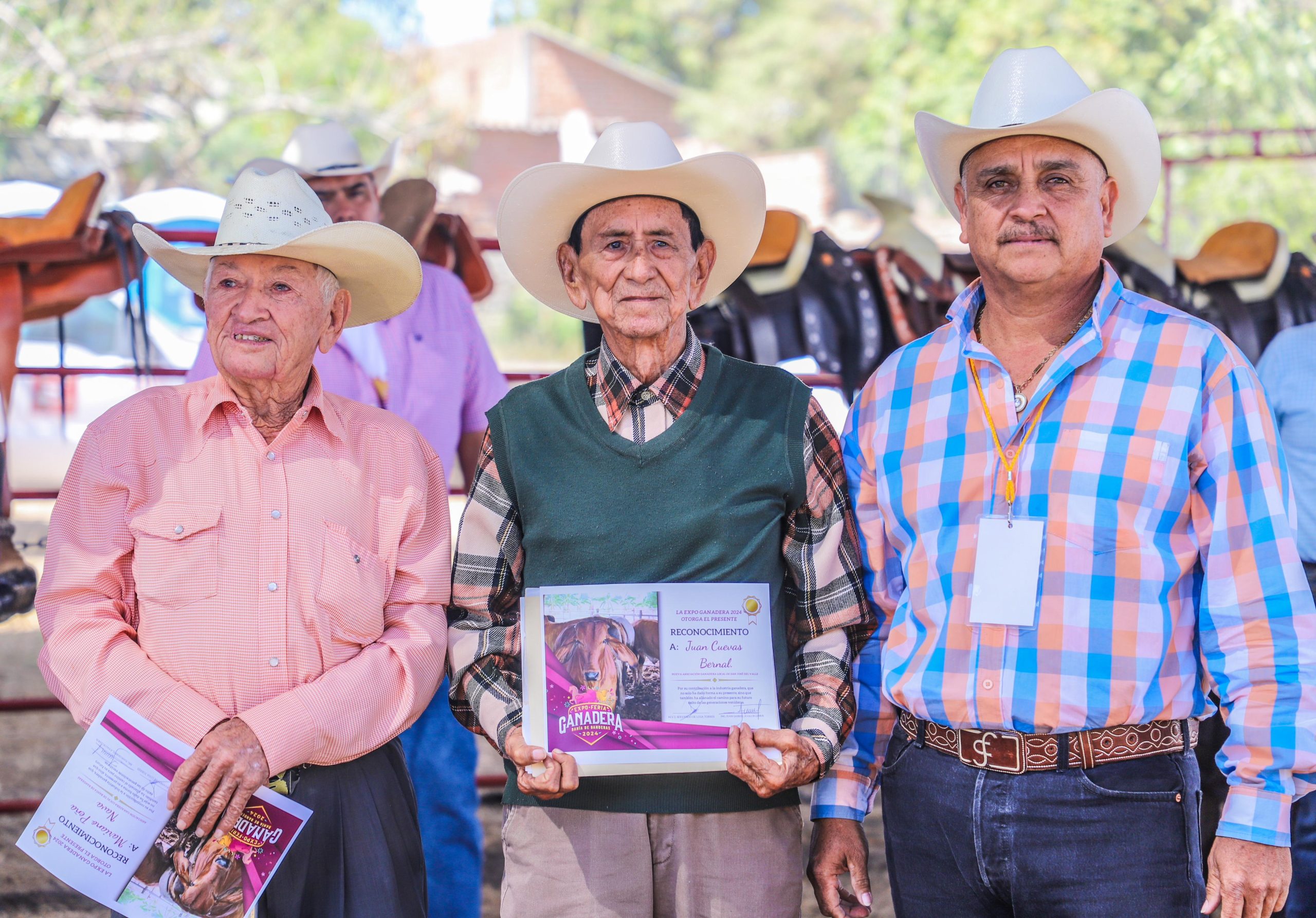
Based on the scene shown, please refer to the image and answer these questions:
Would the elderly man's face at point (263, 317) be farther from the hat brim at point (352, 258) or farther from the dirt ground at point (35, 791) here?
the dirt ground at point (35, 791)

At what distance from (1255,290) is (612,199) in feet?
10.8

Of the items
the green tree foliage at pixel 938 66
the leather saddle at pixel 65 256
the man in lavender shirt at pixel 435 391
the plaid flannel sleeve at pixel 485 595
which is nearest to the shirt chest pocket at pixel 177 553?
the plaid flannel sleeve at pixel 485 595

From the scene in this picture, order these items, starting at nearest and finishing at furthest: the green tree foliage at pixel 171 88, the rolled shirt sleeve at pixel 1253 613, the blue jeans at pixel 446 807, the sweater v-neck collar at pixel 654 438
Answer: the rolled shirt sleeve at pixel 1253 613 → the sweater v-neck collar at pixel 654 438 → the blue jeans at pixel 446 807 → the green tree foliage at pixel 171 88

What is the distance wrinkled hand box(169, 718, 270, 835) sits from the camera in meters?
2.10

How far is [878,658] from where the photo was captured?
7.97ft

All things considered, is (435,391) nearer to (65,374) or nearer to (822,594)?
(65,374)

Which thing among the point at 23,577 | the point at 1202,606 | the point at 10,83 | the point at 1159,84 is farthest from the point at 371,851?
the point at 1159,84

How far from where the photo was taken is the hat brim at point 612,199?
236cm

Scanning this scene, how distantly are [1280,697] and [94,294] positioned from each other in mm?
3880

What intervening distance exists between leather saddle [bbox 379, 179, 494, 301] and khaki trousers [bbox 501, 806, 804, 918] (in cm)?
237

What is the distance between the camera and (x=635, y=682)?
2094 mm

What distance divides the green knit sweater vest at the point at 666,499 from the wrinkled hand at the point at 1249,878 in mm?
724

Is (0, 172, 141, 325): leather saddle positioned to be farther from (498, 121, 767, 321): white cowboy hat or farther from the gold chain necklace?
the gold chain necklace

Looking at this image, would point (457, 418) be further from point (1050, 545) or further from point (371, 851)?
point (1050, 545)
